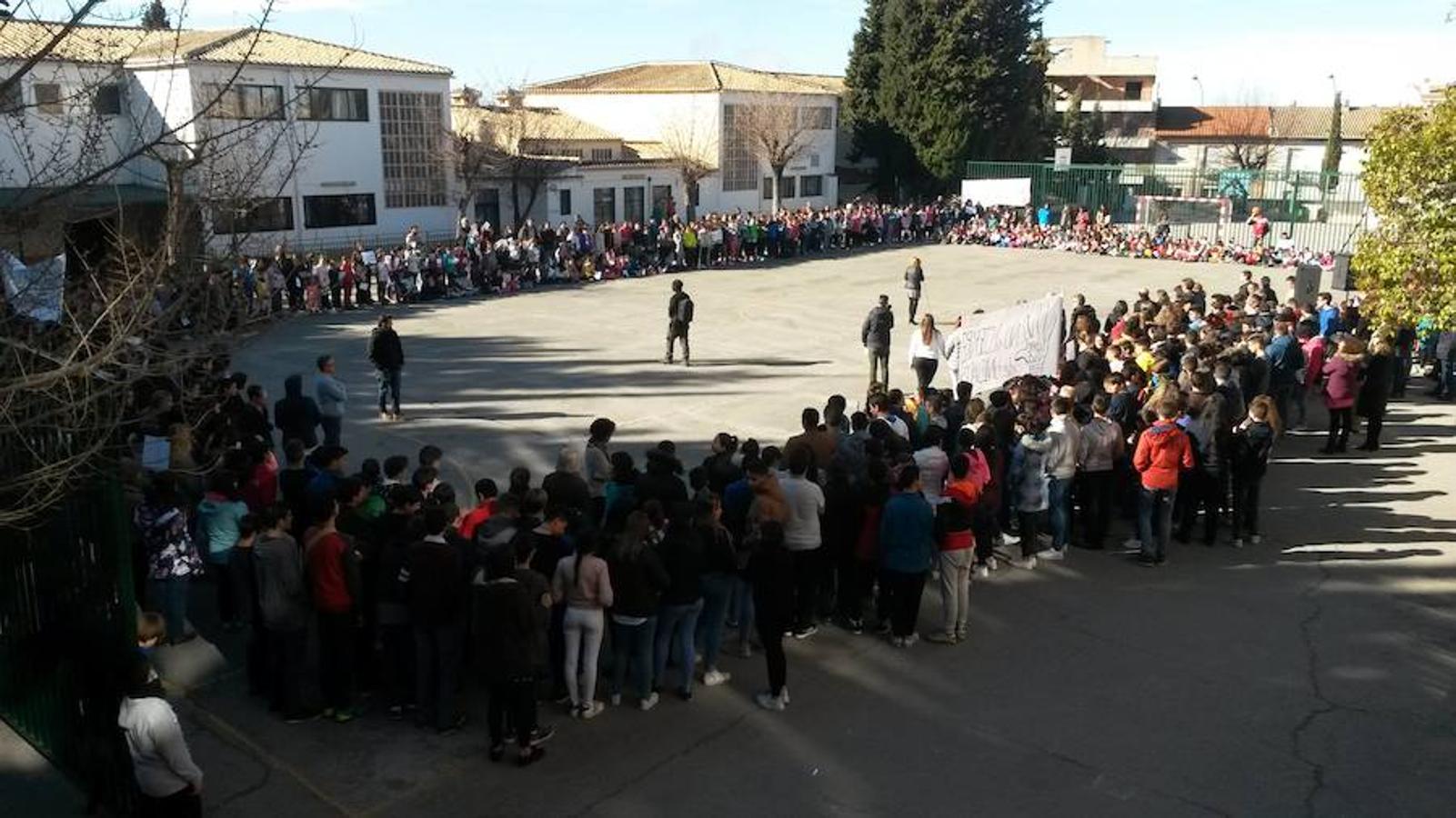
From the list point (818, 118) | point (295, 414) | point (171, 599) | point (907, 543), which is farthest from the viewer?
point (818, 118)

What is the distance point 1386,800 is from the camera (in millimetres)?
6324

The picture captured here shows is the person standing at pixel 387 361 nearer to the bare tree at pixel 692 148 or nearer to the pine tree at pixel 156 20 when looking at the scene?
the pine tree at pixel 156 20

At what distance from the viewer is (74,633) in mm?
6242

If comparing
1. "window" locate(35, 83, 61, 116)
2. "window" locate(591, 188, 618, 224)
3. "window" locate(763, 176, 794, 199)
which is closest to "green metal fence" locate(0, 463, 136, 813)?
"window" locate(35, 83, 61, 116)

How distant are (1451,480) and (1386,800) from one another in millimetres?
7944

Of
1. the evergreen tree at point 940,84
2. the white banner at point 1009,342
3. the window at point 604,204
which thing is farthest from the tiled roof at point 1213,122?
the white banner at point 1009,342

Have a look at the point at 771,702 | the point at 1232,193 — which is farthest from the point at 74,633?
the point at 1232,193

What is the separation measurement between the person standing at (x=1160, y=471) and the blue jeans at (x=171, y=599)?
7.66 m

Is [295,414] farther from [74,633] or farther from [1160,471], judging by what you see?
[1160,471]

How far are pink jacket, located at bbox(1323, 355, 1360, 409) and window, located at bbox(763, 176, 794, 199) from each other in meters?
37.3

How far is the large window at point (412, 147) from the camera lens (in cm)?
3525

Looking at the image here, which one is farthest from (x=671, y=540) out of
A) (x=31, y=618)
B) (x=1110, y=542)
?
(x=1110, y=542)

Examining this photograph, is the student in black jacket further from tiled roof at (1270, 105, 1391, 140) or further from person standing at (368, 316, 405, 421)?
tiled roof at (1270, 105, 1391, 140)

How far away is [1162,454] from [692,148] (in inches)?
1551
